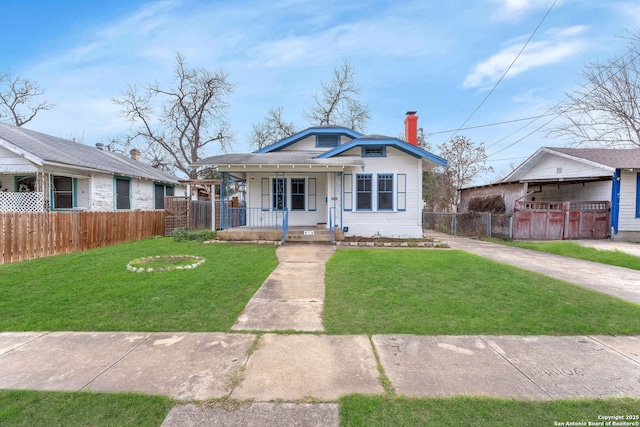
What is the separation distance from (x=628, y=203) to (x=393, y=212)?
33.9 feet

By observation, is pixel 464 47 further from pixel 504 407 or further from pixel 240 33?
pixel 504 407

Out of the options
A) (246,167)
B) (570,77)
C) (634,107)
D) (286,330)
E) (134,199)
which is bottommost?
(286,330)

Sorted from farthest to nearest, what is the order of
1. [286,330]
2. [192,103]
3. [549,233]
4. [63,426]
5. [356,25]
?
[192,103], [356,25], [549,233], [286,330], [63,426]

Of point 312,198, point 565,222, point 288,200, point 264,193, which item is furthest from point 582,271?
point 264,193

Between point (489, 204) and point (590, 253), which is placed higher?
point (489, 204)

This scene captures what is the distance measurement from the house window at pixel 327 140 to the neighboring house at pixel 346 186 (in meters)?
1.66

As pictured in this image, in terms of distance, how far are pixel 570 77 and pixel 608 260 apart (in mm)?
15301

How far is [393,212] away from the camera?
474 inches

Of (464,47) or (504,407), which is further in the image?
(464,47)

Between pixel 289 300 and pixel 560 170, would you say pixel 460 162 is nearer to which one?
pixel 560 170

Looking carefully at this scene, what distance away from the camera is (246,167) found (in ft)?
36.8

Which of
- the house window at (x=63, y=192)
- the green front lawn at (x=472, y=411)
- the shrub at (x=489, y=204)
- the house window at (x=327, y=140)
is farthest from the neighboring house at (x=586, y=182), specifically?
the house window at (x=63, y=192)

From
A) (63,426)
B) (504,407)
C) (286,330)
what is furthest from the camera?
(286,330)

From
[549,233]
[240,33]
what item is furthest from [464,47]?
[240,33]
